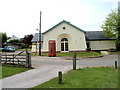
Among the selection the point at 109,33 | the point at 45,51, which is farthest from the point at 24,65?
the point at 109,33

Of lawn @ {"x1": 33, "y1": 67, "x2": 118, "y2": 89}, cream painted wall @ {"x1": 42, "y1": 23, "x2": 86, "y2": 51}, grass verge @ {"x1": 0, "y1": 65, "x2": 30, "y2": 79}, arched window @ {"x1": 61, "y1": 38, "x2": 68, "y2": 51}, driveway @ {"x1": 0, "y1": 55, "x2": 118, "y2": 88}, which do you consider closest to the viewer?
lawn @ {"x1": 33, "y1": 67, "x2": 118, "y2": 89}

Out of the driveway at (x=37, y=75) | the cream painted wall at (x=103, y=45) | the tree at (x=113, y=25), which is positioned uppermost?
the tree at (x=113, y=25)

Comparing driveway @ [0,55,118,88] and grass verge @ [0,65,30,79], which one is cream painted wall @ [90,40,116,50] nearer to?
driveway @ [0,55,118,88]

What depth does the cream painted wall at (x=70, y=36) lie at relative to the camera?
102ft

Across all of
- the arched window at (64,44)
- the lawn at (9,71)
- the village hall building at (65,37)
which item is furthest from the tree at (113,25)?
the lawn at (9,71)

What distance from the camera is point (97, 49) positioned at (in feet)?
113

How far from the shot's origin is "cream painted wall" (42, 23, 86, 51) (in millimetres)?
31163

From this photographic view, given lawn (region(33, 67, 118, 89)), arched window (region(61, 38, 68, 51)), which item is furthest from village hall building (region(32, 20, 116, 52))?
lawn (region(33, 67, 118, 89))

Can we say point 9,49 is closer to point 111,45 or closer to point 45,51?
point 45,51

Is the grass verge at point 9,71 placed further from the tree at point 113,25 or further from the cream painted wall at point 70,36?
the tree at point 113,25

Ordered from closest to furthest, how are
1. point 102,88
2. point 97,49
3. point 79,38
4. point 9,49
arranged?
1. point 102,88
2. point 79,38
3. point 97,49
4. point 9,49

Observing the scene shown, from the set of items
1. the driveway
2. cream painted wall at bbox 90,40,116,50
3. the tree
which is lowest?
the driveway

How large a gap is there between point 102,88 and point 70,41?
86.3 ft

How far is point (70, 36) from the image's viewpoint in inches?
1236
